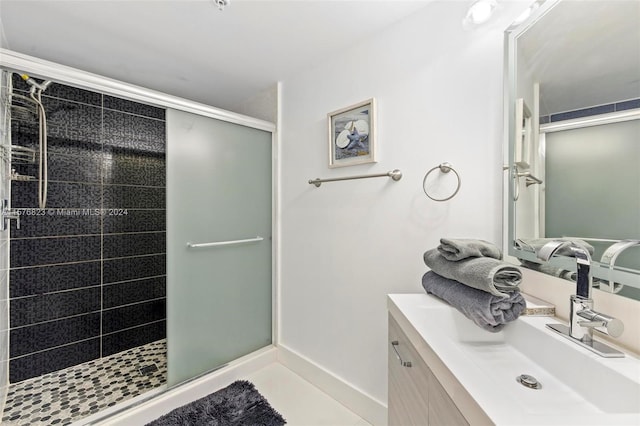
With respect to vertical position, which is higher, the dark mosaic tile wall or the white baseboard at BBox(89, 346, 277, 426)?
the dark mosaic tile wall

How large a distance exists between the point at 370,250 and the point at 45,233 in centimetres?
218

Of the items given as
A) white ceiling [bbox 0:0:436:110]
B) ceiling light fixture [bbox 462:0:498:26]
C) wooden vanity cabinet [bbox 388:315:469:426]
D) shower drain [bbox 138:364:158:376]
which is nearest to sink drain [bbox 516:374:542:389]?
wooden vanity cabinet [bbox 388:315:469:426]

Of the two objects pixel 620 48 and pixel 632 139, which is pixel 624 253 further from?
pixel 620 48

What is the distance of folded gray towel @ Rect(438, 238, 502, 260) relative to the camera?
2.90 ft

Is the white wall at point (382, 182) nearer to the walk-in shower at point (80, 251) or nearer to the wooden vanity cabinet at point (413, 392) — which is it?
the wooden vanity cabinet at point (413, 392)

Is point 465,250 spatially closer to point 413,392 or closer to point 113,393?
point 413,392

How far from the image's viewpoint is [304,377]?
6.19 ft

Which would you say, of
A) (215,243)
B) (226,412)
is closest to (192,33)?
(215,243)

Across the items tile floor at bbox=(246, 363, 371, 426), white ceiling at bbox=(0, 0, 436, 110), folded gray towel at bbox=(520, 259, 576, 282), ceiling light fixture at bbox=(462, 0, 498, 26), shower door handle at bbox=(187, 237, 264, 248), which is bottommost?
tile floor at bbox=(246, 363, 371, 426)

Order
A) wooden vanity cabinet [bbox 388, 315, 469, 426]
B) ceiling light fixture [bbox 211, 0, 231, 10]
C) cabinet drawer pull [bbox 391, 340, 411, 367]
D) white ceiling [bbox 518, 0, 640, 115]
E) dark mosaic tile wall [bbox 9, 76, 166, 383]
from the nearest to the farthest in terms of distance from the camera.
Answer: wooden vanity cabinet [bbox 388, 315, 469, 426] < white ceiling [bbox 518, 0, 640, 115] < cabinet drawer pull [bbox 391, 340, 411, 367] < ceiling light fixture [bbox 211, 0, 231, 10] < dark mosaic tile wall [bbox 9, 76, 166, 383]

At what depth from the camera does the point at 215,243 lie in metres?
1.80

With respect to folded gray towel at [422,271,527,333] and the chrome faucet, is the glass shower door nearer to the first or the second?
folded gray towel at [422,271,527,333]

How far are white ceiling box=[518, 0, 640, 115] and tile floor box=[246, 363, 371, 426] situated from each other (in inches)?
68.2

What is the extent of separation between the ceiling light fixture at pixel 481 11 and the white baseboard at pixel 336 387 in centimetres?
183
